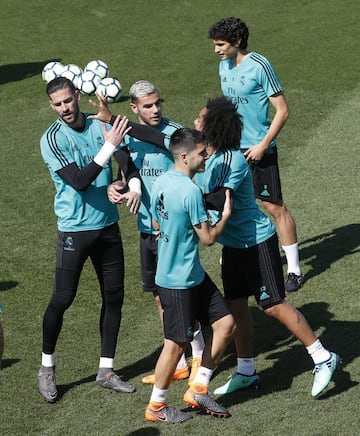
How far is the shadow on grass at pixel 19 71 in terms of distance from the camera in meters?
18.5

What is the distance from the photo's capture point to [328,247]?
1083cm

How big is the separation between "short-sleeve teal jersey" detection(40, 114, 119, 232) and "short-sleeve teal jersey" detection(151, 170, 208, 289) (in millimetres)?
712

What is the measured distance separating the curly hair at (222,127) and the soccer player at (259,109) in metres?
2.43

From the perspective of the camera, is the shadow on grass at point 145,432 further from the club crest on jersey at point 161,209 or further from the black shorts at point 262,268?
the club crest on jersey at point 161,209

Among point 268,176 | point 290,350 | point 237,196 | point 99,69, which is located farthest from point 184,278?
point 99,69

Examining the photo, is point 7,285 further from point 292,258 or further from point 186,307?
point 186,307

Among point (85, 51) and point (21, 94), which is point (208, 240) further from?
point (85, 51)

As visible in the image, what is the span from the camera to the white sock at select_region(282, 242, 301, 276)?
32.6 ft

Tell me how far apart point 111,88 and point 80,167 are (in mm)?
8719

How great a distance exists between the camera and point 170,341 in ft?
23.5

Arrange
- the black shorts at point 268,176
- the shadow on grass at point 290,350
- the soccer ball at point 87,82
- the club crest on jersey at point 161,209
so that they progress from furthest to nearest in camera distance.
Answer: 1. the soccer ball at point 87,82
2. the black shorts at point 268,176
3. the shadow on grass at point 290,350
4. the club crest on jersey at point 161,209

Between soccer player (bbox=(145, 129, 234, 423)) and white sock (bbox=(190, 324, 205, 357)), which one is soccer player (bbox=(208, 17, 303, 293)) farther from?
soccer player (bbox=(145, 129, 234, 423))

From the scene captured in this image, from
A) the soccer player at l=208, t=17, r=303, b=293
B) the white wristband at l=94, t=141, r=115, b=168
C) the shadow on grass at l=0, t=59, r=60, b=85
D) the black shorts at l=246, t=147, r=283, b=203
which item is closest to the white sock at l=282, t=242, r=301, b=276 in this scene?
the soccer player at l=208, t=17, r=303, b=293

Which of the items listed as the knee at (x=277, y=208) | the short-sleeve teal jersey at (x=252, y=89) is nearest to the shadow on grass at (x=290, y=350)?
the knee at (x=277, y=208)
